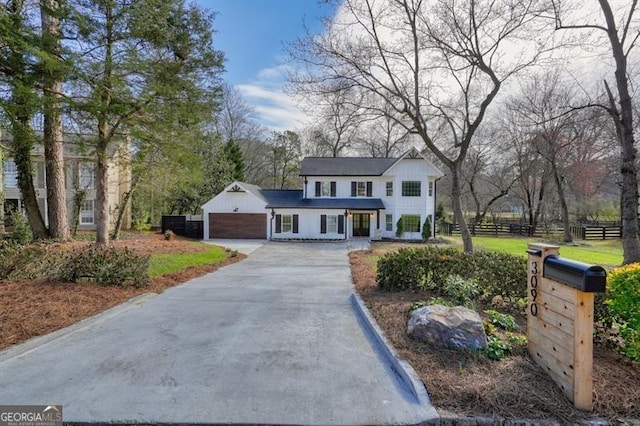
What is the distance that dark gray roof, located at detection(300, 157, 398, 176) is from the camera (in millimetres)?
25266

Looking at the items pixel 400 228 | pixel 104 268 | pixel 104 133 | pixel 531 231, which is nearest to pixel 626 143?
pixel 104 268

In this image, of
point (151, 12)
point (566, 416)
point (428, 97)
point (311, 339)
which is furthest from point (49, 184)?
point (566, 416)

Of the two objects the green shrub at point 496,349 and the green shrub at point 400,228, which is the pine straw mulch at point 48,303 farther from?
the green shrub at point 400,228

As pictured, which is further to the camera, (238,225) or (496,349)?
(238,225)

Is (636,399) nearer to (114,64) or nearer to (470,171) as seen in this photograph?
(114,64)

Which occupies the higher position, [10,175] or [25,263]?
[10,175]

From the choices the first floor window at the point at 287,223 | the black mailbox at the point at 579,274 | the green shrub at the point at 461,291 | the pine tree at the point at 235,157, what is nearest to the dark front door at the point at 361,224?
the first floor window at the point at 287,223

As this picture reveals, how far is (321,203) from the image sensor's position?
24.6m

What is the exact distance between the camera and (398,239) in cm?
2358

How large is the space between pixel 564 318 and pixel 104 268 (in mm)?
8223

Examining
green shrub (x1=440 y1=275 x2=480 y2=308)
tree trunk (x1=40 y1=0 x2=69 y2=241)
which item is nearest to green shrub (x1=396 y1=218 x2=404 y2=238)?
green shrub (x1=440 y1=275 x2=480 y2=308)

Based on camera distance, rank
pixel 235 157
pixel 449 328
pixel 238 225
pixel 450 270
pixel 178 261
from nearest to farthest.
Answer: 1. pixel 449 328
2. pixel 450 270
3. pixel 178 261
4. pixel 238 225
5. pixel 235 157

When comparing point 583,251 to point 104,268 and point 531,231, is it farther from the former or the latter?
point 104,268

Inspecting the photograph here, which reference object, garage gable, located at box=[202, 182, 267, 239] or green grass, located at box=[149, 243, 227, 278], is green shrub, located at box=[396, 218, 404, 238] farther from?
green grass, located at box=[149, 243, 227, 278]
